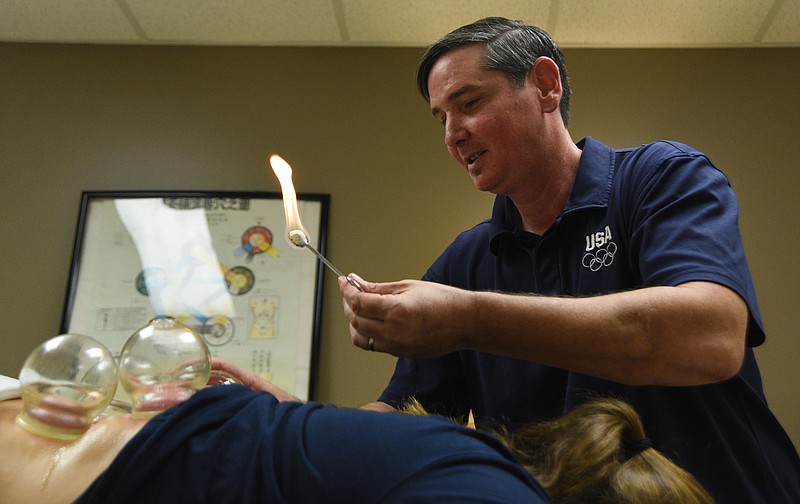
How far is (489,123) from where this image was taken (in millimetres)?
1370

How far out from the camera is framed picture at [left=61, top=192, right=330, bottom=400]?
2.37m

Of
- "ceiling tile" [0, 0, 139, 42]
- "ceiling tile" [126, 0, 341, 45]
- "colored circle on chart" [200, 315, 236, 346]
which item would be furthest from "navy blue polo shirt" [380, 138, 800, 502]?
"ceiling tile" [0, 0, 139, 42]

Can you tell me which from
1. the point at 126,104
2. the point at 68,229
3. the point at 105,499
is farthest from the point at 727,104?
the point at 105,499

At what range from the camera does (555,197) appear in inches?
54.9

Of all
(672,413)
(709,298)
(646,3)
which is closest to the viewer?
(709,298)

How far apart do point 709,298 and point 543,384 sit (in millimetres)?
368

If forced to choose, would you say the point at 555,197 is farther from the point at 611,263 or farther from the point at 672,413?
the point at 672,413

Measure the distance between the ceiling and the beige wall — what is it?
54 millimetres

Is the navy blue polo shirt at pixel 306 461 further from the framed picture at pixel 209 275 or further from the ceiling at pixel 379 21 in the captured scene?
the ceiling at pixel 379 21

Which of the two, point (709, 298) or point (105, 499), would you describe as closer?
point (105, 499)

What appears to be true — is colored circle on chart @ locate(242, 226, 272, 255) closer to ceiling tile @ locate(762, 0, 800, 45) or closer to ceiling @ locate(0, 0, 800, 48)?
A: ceiling @ locate(0, 0, 800, 48)

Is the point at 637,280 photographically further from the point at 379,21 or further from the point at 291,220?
the point at 379,21

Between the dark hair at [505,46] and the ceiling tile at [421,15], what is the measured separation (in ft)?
3.28

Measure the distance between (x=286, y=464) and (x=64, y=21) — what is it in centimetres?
255
